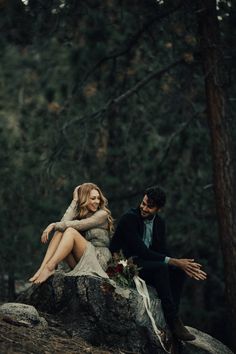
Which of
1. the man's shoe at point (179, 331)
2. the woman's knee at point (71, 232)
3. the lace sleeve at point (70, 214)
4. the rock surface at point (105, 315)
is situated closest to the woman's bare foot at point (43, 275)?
the rock surface at point (105, 315)

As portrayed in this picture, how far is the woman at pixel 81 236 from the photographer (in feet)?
27.9

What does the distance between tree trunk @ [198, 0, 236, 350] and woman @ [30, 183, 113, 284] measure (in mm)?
2568

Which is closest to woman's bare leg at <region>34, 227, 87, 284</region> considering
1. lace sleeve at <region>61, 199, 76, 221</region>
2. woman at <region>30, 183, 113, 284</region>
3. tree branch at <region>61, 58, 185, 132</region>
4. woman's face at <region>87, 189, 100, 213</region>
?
woman at <region>30, 183, 113, 284</region>

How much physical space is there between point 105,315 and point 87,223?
40.6 inches

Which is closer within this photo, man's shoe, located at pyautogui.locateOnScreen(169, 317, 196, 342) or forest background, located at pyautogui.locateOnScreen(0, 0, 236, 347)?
man's shoe, located at pyautogui.locateOnScreen(169, 317, 196, 342)

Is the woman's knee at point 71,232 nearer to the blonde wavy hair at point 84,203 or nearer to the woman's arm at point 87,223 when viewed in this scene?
the woman's arm at point 87,223

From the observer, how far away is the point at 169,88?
15.1 meters

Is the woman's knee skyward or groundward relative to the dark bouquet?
skyward

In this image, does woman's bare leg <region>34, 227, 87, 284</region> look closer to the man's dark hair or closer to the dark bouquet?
the dark bouquet

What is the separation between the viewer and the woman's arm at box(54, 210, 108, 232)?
8.62m

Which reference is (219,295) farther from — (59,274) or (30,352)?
(30,352)

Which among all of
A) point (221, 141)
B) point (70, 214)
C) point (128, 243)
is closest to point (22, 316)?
point (70, 214)

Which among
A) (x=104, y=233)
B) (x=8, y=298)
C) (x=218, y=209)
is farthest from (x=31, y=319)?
(x=8, y=298)

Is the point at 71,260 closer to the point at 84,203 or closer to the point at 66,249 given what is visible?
the point at 66,249
